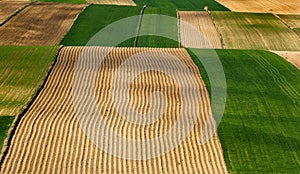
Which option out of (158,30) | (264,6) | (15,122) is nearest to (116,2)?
(158,30)

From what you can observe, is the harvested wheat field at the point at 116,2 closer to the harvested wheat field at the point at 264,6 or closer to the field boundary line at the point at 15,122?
the harvested wheat field at the point at 264,6

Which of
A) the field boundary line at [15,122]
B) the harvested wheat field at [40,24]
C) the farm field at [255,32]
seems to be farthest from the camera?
the farm field at [255,32]

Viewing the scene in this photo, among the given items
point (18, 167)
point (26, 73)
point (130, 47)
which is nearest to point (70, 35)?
point (130, 47)

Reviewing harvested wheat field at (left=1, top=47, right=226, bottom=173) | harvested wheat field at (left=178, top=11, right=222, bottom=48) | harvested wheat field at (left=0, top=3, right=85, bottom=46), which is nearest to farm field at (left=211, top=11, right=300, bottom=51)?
harvested wheat field at (left=178, top=11, right=222, bottom=48)

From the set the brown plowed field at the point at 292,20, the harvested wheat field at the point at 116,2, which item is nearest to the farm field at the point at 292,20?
the brown plowed field at the point at 292,20

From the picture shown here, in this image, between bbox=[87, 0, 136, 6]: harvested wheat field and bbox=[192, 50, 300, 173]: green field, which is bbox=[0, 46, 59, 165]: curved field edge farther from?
bbox=[87, 0, 136, 6]: harvested wheat field

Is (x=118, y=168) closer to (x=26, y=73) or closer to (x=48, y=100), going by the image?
(x=48, y=100)
